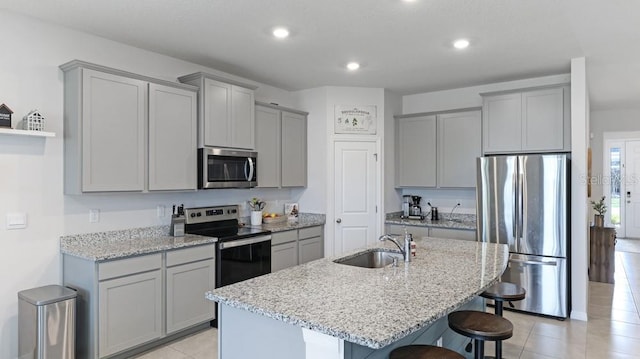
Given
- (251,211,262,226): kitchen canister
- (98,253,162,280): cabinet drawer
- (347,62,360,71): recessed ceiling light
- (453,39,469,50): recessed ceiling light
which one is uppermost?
(347,62,360,71): recessed ceiling light

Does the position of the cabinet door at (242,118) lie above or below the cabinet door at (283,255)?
above

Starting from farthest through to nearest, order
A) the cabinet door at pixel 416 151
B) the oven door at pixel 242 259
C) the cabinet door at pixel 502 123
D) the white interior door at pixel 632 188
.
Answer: the white interior door at pixel 632 188 → the cabinet door at pixel 416 151 → the cabinet door at pixel 502 123 → the oven door at pixel 242 259

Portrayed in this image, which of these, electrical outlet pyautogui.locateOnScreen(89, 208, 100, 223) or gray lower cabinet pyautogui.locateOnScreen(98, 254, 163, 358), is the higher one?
electrical outlet pyautogui.locateOnScreen(89, 208, 100, 223)

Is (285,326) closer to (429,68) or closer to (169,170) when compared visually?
(169,170)

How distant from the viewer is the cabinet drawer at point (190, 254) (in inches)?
130

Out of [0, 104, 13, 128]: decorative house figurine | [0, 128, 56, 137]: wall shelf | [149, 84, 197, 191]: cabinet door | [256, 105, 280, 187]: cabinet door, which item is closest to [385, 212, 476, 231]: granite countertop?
[256, 105, 280, 187]: cabinet door

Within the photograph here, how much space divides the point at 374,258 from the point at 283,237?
172 centimetres

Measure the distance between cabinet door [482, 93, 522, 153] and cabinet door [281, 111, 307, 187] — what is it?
228 cm

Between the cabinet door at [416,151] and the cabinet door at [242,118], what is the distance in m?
2.24

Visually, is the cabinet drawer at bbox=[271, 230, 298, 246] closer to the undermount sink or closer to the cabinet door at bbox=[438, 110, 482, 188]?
the undermount sink

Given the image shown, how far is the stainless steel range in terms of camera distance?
3738mm

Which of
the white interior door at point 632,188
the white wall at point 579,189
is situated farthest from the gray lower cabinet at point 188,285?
the white interior door at point 632,188

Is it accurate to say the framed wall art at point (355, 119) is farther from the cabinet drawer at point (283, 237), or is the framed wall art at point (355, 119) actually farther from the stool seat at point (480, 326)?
the stool seat at point (480, 326)

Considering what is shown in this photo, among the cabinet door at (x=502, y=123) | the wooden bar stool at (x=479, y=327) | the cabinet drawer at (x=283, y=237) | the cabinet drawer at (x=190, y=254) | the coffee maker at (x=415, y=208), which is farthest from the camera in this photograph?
the coffee maker at (x=415, y=208)
